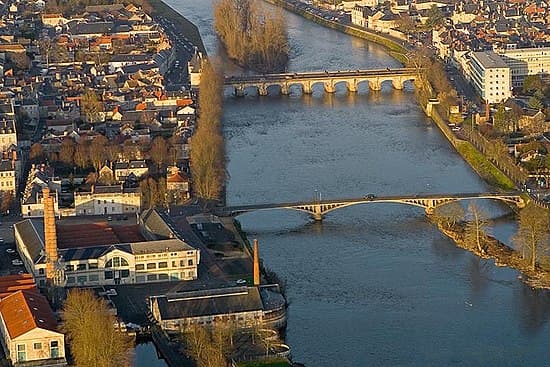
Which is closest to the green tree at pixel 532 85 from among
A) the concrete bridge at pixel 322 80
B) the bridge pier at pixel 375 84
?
the concrete bridge at pixel 322 80

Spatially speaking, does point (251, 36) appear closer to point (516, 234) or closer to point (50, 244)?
point (516, 234)

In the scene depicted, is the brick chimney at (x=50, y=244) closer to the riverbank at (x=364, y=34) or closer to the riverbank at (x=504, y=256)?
the riverbank at (x=504, y=256)

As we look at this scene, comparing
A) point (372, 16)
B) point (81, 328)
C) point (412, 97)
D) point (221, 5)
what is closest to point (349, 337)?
point (81, 328)

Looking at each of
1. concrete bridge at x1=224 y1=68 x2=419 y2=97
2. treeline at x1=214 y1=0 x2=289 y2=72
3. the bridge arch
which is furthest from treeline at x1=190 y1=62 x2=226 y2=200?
treeline at x1=214 y1=0 x2=289 y2=72

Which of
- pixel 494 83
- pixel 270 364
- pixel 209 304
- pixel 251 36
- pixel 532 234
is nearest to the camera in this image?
pixel 270 364

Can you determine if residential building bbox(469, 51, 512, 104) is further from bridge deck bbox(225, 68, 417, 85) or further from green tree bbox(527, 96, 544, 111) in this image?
bridge deck bbox(225, 68, 417, 85)

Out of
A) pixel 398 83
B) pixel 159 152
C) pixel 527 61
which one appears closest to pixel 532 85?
pixel 527 61
